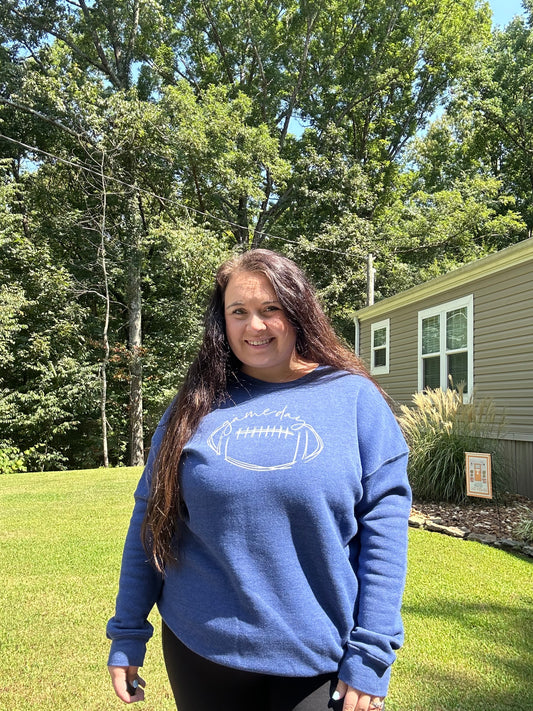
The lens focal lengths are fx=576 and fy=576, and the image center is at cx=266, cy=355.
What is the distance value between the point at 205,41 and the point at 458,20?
8778mm

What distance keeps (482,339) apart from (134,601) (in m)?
8.03

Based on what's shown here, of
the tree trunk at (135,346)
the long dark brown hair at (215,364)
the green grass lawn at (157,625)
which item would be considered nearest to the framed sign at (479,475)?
the green grass lawn at (157,625)

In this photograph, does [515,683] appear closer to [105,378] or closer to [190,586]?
[190,586]

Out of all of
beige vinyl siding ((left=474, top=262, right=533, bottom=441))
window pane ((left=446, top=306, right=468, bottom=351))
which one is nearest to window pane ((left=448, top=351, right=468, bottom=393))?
window pane ((left=446, top=306, right=468, bottom=351))

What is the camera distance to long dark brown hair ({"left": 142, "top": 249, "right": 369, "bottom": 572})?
1419mm

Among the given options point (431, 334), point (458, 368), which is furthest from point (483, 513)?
point (431, 334)

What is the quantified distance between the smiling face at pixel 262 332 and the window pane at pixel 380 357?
1124 centimetres

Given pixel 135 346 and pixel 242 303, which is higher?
pixel 135 346

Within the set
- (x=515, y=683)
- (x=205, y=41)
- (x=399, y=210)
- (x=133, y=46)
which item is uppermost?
(x=205, y=41)

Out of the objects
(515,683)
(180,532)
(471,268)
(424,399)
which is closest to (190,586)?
(180,532)

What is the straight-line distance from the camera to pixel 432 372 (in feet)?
34.0

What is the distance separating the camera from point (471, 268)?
28.1ft

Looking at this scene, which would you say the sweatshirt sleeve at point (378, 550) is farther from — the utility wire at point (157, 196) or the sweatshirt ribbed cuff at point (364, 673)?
the utility wire at point (157, 196)

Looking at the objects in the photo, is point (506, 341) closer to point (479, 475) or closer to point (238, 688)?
point (479, 475)
